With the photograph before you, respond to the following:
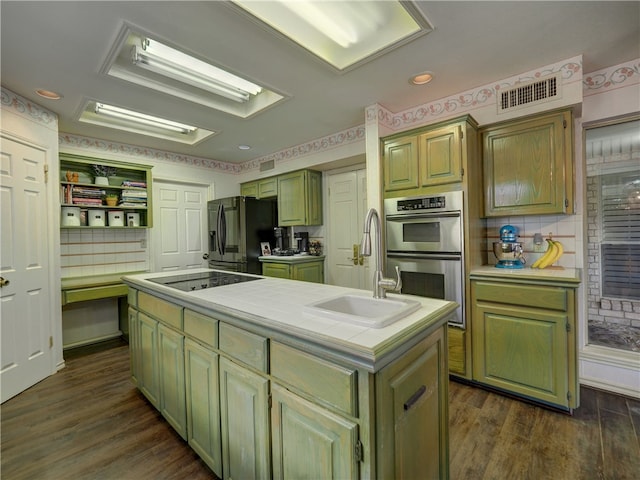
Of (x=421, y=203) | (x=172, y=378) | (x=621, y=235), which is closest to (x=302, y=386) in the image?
(x=172, y=378)

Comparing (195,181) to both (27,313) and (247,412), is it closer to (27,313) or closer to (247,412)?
(27,313)

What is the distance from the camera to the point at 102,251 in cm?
368

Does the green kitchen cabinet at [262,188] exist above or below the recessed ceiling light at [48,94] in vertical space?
below

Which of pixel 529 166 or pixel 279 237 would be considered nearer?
pixel 529 166

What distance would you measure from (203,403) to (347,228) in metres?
2.81

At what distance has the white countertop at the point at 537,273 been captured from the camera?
6.33 ft

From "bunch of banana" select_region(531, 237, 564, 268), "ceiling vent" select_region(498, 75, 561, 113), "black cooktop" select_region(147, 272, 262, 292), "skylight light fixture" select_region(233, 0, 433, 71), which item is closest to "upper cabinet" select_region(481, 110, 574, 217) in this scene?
"ceiling vent" select_region(498, 75, 561, 113)

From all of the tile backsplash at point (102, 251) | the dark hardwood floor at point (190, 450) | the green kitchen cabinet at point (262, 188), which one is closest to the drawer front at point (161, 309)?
the dark hardwood floor at point (190, 450)

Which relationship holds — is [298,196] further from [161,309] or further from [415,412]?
[415,412]

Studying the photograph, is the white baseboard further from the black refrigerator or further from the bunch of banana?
the black refrigerator

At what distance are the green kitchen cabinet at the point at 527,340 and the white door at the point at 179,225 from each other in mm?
3889

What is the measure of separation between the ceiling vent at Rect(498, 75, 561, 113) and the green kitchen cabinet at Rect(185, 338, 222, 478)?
279 centimetres

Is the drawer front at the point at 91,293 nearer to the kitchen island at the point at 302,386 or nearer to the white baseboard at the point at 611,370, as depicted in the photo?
the kitchen island at the point at 302,386

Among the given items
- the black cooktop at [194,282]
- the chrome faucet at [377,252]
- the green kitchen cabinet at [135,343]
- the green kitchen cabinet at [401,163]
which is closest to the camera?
the chrome faucet at [377,252]
